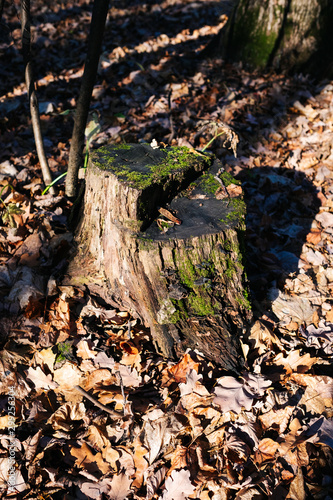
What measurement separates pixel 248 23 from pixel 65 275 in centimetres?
495

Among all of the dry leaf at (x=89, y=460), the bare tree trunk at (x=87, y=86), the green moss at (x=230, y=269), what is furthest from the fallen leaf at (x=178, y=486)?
the bare tree trunk at (x=87, y=86)

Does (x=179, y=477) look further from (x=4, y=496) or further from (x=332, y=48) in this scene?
(x=332, y=48)

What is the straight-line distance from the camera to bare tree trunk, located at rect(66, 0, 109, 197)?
2.62 metres

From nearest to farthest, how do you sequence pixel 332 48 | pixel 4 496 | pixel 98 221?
pixel 4 496 → pixel 98 221 → pixel 332 48

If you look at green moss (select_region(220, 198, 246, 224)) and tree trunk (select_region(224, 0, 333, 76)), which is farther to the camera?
tree trunk (select_region(224, 0, 333, 76))

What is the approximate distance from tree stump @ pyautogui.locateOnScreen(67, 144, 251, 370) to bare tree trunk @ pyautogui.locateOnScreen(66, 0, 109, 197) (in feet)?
2.21

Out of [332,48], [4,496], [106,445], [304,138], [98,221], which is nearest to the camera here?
[4,496]

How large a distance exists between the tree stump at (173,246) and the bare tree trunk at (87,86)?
2.21ft

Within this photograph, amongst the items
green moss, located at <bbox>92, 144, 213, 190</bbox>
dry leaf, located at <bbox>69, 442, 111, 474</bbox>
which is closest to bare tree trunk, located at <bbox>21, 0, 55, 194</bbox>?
green moss, located at <bbox>92, 144, 213, 190</bbox>

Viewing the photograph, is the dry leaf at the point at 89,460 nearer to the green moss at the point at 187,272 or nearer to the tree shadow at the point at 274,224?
the green moss at the point at 187,272

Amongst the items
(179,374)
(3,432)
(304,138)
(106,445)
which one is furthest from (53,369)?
(304,138)

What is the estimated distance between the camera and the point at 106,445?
213cm

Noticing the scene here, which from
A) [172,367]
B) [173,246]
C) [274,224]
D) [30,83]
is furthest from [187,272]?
[30,83]

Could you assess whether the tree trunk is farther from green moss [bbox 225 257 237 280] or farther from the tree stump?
green moss [bbox 225 257 237 280]
